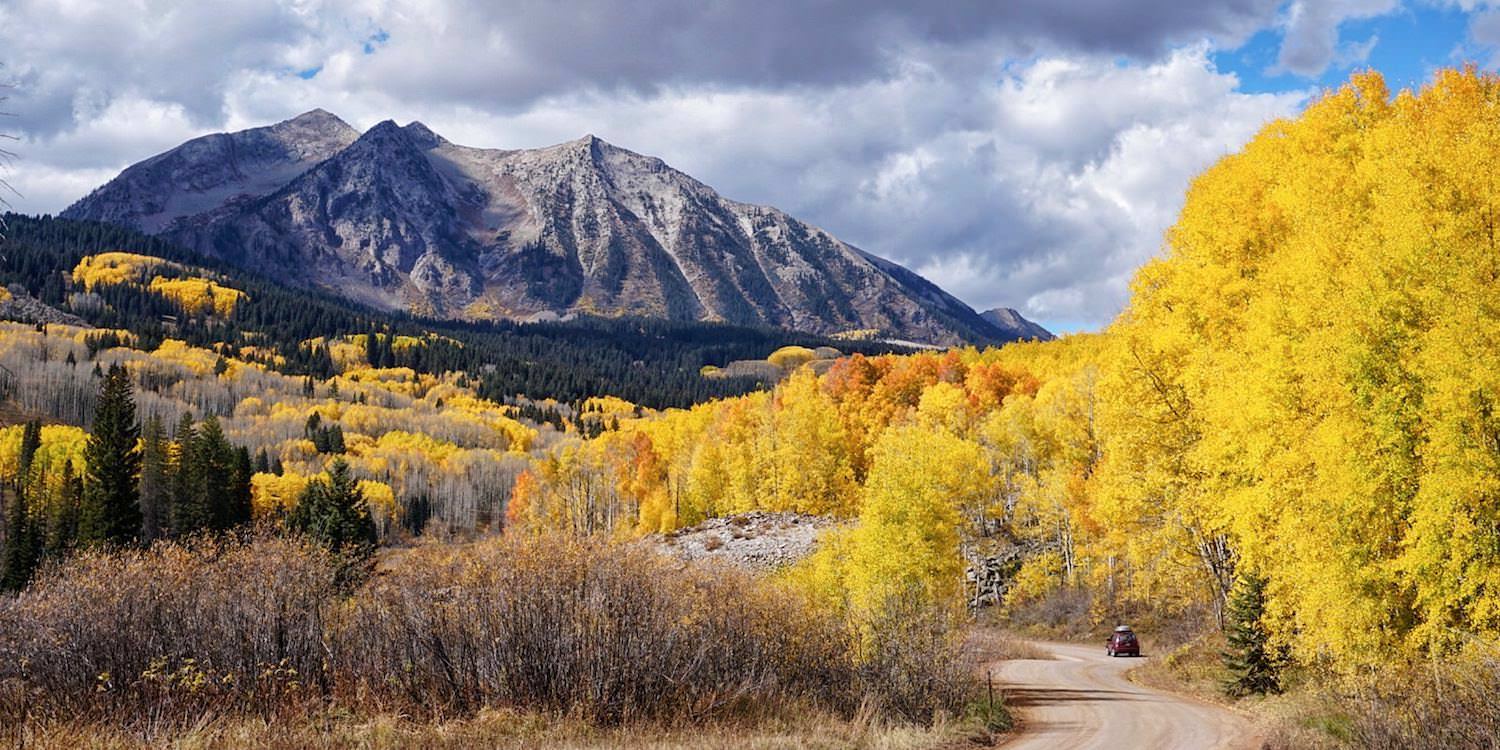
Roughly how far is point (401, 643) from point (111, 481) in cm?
7396

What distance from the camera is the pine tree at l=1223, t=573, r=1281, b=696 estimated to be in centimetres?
2434

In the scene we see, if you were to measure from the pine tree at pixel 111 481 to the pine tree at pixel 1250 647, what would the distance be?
79.6m

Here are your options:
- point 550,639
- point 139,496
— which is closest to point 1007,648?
point 550,639

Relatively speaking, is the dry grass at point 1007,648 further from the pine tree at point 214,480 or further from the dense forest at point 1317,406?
the pine tree at point 214,480

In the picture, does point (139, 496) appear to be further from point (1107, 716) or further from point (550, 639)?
point (1107, 716)

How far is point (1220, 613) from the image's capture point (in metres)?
34.9

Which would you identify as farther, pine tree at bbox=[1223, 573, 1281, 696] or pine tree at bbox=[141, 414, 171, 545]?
pine tree at bbox=[141, 414, 171, 545]

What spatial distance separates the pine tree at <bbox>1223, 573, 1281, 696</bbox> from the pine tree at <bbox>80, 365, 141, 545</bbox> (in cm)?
7959

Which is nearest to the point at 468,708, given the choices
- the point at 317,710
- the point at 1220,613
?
the point at 317,710

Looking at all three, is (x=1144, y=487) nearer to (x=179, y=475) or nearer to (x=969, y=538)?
(x=969, y=538)

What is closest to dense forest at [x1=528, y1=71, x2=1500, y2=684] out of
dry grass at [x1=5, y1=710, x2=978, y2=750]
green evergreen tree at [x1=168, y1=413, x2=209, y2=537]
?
dry grass at [x1=5, y1=710, x2=978, y2=750]

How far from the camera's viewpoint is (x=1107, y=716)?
2273cm

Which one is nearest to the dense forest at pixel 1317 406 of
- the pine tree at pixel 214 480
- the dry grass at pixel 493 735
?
the dry grass at pixel 493 735

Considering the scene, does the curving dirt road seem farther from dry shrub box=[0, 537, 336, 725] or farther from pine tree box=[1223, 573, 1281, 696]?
dry shrub box=[0, 537, 336, 725]
